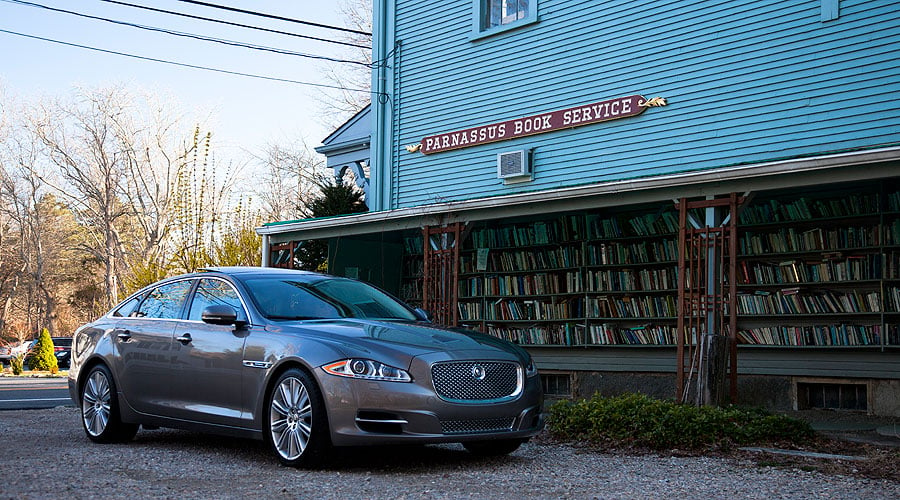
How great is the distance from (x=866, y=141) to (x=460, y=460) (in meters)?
6.92

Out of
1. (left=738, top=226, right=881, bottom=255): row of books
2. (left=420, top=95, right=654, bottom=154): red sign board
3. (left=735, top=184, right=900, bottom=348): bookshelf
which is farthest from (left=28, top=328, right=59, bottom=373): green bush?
(left=738, top=226, right=881, bottom=255): row of books

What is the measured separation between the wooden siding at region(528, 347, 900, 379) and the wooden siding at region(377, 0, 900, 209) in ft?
7.73

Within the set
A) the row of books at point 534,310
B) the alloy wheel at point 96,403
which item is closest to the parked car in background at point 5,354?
the row of books at point 534,310

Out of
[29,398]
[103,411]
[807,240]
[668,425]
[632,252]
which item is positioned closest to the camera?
[668,425]

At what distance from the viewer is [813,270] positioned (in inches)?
458

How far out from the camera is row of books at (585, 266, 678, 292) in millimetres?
13016

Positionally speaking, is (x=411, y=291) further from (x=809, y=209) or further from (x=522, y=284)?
(x=809, y=209)

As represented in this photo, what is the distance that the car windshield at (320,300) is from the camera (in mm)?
7633

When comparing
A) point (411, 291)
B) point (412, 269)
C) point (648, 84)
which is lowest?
point (411, 291)

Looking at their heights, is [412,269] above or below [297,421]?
above

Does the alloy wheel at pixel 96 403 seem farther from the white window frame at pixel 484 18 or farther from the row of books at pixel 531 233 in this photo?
the white window frame at pixel 484 18

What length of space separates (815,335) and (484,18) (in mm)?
7462

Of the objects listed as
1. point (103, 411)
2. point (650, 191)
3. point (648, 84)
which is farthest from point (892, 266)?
point (103, 411)

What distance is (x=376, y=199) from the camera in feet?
57.6
